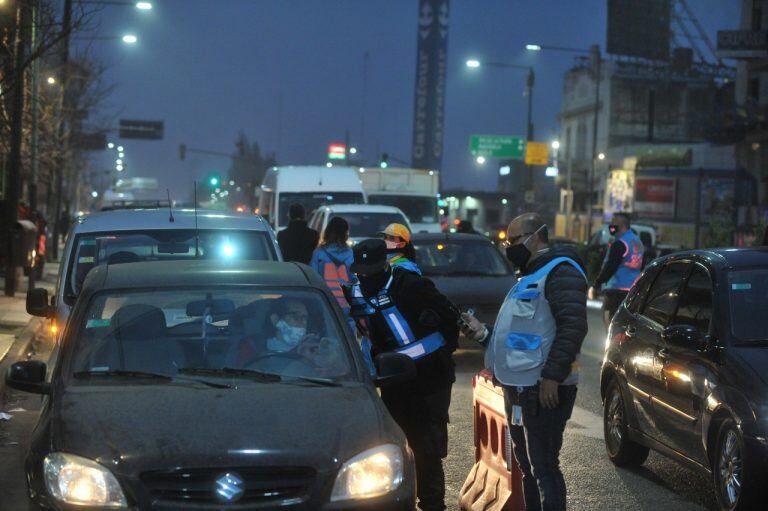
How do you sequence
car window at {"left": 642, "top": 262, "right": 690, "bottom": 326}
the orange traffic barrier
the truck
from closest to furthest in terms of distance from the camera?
the orange traffic barrier → car window at {"left": 642, "top": 262, "right": 690, "bottom": 326} → the truck

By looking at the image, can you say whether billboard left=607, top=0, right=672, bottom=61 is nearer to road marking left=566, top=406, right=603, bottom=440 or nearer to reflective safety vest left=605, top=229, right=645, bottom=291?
reflective safety vest left=605, top=229, right=645, bottom=291

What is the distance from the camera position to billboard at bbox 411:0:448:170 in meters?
129

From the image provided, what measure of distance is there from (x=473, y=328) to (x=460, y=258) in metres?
10.1

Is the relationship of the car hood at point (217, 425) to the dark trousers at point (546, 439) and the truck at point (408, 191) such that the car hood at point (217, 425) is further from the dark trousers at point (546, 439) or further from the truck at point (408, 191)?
the truck at point (408, 191)

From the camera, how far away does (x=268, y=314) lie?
632cm

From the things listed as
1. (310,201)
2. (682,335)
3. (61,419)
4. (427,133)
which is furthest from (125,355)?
(427,133)

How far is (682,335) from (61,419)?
154 inches

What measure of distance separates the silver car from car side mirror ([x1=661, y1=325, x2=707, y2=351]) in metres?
3.14

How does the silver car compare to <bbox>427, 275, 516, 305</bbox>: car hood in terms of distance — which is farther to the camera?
<bbox>427, 275, 516, 305</bbox>: car hood

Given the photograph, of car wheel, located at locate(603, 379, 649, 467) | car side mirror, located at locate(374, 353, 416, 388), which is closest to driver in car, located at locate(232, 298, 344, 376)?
car side mirror, located at locate(374, 353, 416, 388)

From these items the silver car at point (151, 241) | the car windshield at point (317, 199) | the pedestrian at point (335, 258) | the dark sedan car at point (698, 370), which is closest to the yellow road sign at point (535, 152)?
the car windshield at point (317, 199)

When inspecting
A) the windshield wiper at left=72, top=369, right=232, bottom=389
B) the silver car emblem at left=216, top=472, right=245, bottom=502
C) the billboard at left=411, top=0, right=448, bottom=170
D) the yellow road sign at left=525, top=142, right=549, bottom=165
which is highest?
the billboard at left=411, top=0, right=448, bottom=170

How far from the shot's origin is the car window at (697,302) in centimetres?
798

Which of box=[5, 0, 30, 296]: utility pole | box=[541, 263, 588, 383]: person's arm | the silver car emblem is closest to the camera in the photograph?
the silver car emblem
